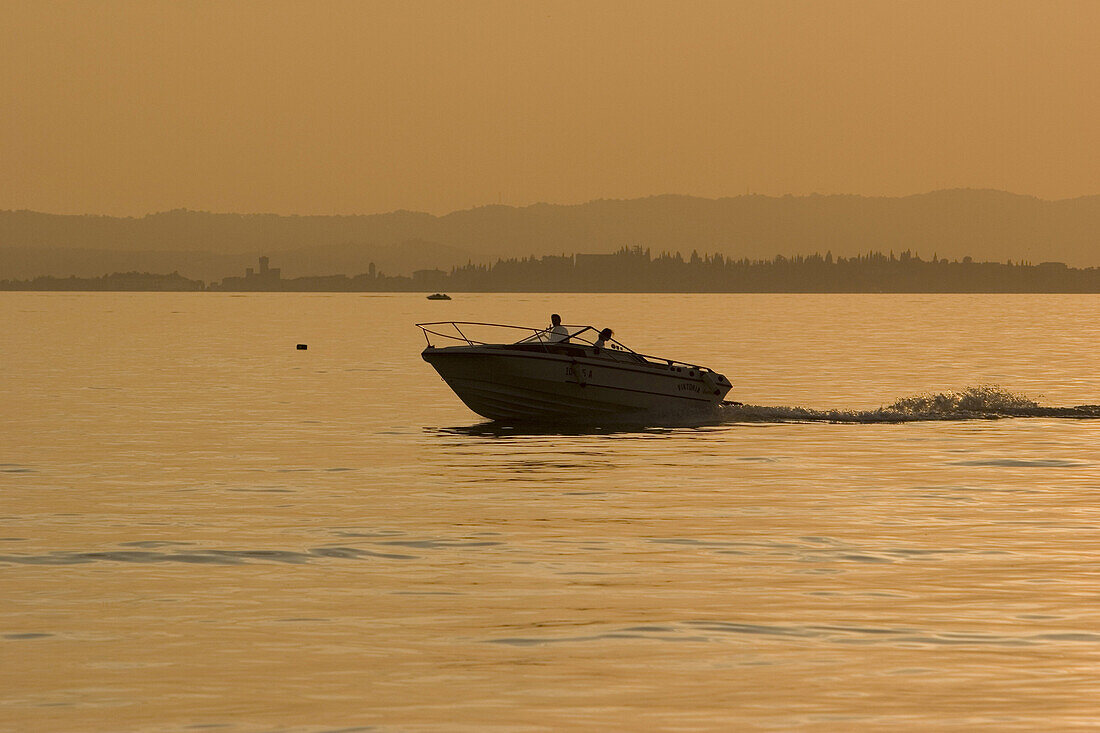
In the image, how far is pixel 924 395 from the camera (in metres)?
54.0


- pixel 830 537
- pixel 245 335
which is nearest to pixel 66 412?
pixel 830 537

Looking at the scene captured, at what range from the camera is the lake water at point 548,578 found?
40.9 feet

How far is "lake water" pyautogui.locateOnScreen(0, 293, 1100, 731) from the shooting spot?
1247 cm

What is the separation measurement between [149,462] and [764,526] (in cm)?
1512

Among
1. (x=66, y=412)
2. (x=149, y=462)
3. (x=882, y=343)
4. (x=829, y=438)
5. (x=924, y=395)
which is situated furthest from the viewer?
(x=882, y=343)

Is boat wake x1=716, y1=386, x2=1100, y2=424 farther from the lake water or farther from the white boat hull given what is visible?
the white boat hull

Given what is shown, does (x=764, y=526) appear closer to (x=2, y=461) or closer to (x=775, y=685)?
(x=775, y=685)

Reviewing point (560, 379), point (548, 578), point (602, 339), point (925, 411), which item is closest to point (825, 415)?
point (925, 411)

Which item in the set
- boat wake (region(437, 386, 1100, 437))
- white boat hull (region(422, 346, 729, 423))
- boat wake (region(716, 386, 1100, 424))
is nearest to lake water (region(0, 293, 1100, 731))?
boat wake (region(437, 386, 1100, 437))

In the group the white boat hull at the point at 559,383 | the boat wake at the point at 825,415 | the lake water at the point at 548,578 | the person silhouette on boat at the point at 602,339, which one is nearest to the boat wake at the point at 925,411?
the boat wake at the point at 825,415

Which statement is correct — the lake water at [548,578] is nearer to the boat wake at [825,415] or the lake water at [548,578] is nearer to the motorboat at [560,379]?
the boat wake at [825,415]

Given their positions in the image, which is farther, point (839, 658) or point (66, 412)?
point (66, 412)

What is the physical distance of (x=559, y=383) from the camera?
4016 centimetres

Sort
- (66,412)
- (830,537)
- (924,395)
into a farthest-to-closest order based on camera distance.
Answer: (924,395), (66,412), (830,537)
